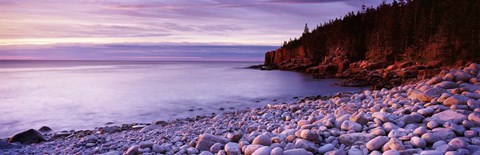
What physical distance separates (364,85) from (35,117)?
62.9 ft

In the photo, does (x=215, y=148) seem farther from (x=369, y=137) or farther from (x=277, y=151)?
(x=369, y=137)


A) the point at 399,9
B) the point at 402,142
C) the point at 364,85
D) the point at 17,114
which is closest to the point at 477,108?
the point at 402,142

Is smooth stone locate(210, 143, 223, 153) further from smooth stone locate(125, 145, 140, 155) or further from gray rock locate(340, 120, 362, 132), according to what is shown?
gray rock locate(340, 120, 362, 132)

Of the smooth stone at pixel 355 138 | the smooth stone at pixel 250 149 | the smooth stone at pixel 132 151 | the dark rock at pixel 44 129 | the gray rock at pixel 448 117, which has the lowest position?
the dark rock at pixel 44 129

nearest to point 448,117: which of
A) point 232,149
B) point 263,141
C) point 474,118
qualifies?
point 474,118

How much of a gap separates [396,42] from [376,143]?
40.5 meters

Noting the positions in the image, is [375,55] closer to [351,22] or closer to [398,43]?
[398,43]

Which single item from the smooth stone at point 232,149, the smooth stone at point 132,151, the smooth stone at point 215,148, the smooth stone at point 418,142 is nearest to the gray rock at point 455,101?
the smooth stone at point 418,142

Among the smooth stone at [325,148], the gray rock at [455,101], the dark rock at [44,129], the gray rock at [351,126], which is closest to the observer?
the smooth stone at [325,148]

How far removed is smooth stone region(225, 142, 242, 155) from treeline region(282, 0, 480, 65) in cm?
2263

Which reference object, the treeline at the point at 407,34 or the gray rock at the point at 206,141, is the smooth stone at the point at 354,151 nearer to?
the gray rock at the point at 206,141

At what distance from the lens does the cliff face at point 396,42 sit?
28984 millimetres

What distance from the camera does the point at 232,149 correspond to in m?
5.05

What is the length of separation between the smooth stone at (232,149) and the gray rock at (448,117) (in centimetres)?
299
